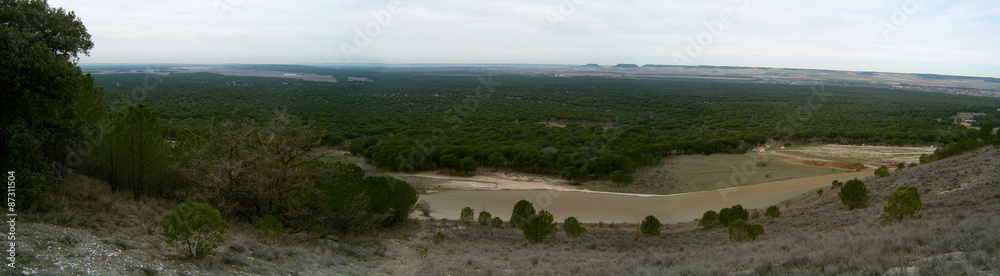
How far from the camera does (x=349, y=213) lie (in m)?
15.2

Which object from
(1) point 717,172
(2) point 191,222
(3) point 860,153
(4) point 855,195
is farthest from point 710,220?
(3) point 860,153

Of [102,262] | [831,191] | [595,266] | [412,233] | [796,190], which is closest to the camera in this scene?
[102,262]

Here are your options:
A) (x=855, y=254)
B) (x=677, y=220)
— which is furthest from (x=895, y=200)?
(x=677, y=220)

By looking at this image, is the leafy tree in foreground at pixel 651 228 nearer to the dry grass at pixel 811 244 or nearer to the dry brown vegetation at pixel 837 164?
the dry grass at pixel 811 244

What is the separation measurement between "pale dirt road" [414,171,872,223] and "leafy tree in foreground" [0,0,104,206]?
19582 mm

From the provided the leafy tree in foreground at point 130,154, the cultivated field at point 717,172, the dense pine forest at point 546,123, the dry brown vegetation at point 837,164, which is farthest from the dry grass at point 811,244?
the dry brown vegetation at point 837,164

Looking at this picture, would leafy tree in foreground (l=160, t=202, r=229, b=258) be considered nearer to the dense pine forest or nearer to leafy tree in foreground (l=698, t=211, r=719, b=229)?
the dense pine forest

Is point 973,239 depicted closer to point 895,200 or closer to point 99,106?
point 895,200

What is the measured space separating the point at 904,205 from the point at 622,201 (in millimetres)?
19813

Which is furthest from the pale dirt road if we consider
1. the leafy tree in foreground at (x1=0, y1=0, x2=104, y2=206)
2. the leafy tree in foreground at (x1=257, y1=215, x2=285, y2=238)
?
the leafy tree in foreground at (x1=0, y1=0, x2=104, y2=206)

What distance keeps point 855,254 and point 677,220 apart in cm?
2034

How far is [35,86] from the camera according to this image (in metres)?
9.84

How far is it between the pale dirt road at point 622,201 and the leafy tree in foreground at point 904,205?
13.5 metres

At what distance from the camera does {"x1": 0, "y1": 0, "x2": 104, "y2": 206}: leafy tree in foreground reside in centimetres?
935
